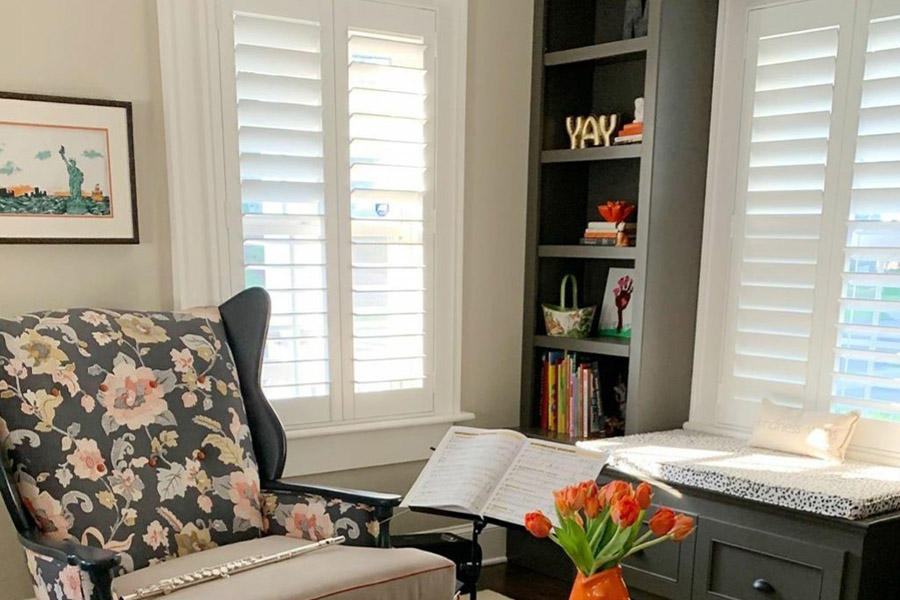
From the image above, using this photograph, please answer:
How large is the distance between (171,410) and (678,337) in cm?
182

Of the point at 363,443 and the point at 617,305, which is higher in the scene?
the point at 617,305

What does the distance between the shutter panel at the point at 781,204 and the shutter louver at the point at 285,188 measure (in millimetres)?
1518

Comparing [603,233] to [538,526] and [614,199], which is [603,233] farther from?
[538,526]

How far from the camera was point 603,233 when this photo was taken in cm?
299

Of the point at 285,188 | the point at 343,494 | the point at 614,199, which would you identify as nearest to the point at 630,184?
the point at 614,199

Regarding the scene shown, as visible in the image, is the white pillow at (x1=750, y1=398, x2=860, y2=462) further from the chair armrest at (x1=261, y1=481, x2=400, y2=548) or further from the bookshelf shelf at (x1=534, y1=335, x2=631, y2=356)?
the chair armrest at (x1=261, y1=481, x2=400, y2=548)

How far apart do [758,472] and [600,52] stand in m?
1.61

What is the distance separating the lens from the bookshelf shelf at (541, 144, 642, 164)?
2811mm

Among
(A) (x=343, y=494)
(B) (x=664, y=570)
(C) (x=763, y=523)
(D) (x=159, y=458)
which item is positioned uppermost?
(D) (x=159, y=458)

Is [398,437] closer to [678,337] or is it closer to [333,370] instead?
[333,370]

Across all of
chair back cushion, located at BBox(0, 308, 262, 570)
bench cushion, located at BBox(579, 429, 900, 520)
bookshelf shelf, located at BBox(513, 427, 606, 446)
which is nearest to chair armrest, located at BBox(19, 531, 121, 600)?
chair back cushion, located at BBox(0, 308, 262, 570)

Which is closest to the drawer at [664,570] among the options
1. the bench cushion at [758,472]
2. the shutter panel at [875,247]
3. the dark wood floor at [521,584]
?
the bench cushion at [758,472]

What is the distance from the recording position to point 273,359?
2635 mm

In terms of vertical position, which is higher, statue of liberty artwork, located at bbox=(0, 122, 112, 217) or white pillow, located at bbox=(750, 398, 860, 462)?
statue of liberty artwork, located at bbox=(0, 122, 112, 217)
